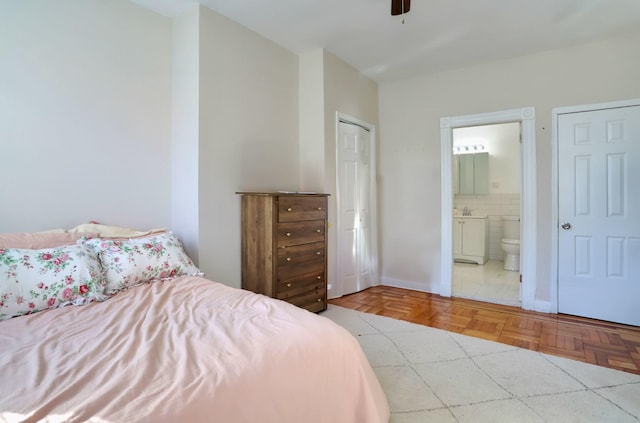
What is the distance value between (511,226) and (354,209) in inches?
125

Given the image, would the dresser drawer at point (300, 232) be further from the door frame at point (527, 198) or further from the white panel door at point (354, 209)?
the door frame at point (527, 198)

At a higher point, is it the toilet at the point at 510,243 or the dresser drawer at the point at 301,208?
the dresser drawer at the point at 301,208

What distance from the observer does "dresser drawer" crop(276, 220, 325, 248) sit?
8.87ft

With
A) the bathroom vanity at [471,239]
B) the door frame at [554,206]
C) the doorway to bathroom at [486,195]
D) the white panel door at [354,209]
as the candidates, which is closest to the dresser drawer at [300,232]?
the white panel door at [354,209]

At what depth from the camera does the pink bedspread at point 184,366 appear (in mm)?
826

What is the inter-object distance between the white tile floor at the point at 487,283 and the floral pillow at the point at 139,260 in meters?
3.12

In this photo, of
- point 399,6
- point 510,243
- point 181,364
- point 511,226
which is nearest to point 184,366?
point 181,364

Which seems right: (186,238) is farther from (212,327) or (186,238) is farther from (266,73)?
(266,73)

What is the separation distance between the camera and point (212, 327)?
1.31 meters

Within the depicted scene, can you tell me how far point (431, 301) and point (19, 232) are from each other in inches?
142

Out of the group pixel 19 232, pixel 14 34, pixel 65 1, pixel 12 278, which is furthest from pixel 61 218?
pixel 65 1

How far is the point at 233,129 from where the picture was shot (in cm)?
285

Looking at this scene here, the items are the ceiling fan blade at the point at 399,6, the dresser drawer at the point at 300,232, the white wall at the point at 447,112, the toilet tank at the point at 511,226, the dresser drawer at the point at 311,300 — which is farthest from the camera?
the toilet tank at the point at 511,226

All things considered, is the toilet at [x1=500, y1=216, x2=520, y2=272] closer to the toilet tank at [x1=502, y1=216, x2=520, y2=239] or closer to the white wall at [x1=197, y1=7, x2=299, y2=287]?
the toilet tank at [x1=502, y1=216, x2=520, y2=239]
